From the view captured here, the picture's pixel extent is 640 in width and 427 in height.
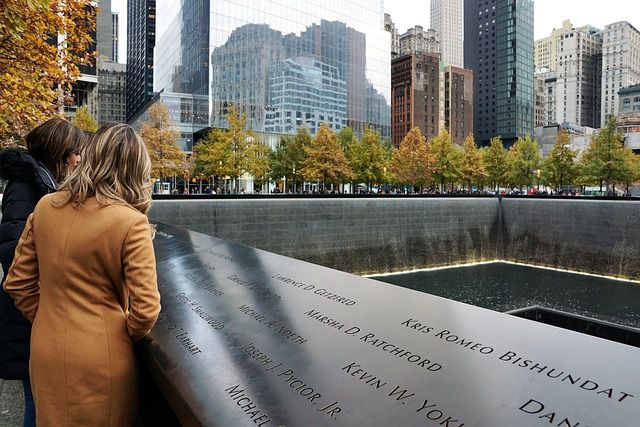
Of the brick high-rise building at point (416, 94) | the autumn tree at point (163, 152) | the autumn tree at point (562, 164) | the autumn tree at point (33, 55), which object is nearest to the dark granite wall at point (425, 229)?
the autumn tree at point (33, 55)

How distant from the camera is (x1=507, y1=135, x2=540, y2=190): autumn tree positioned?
55.2 meters

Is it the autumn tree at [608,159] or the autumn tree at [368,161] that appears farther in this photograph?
the autumn tree at [368,161]

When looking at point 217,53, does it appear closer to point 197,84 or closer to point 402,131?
point 197,84

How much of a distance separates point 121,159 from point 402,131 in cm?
13950

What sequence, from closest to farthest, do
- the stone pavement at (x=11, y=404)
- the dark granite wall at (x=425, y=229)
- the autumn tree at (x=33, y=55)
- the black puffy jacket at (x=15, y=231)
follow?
the black puffy jacket at (x=15, y=231) → the stone pavement at (x=11, y=404) → the autumn tree at (x=33, y=55) → the dark granite wall at (x=425, y=229)

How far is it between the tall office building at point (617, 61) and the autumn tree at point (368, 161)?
15525 centimetres

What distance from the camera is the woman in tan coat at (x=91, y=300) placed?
6.77 ft

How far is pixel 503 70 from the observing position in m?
154

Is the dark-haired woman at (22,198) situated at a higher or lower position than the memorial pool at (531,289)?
higher

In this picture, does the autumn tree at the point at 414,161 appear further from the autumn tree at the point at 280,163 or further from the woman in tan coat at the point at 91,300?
the woman in tan coat at the point at 91,300

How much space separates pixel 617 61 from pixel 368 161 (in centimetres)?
17026

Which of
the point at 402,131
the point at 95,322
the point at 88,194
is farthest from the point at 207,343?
the point at 402,131

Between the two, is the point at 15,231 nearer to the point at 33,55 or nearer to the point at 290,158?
the point at 33,55

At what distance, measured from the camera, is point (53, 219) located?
2.17 metres
